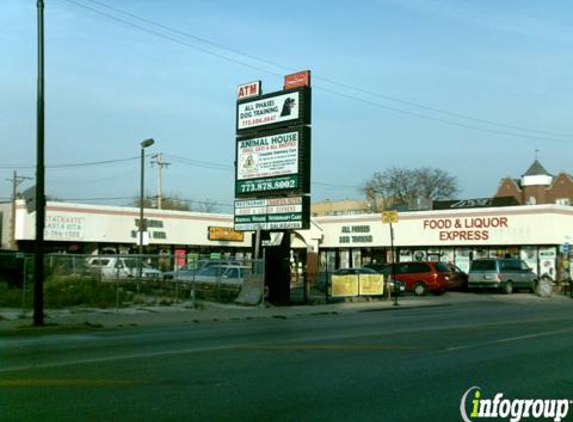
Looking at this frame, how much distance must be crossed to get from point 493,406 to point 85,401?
4695 millimetres

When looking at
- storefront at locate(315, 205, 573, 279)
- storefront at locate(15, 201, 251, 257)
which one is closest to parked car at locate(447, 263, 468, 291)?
storefront at locate(315, 205, 573, 279)

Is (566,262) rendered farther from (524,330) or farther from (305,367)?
(305,367)

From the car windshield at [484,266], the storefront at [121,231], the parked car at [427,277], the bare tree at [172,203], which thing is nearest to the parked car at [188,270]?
the parked car at [427,277]

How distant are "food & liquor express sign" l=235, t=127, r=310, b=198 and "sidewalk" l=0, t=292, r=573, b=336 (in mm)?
4810

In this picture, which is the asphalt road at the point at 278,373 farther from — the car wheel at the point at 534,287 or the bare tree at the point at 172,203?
the bare tree at the point at 172,203

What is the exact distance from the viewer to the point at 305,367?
34.5 feet

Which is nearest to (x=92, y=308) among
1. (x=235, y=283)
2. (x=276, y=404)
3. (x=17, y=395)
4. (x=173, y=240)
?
(x=235, y=283)

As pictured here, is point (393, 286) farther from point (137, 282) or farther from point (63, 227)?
point (63, 227)

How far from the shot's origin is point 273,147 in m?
27.6

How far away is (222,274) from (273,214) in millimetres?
3203

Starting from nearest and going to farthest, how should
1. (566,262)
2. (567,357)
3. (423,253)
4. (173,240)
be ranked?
(567,357) < (566,262) < (423,253) < (173,240)

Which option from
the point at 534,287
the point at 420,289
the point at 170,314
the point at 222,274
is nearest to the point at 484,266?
the point at 534,287

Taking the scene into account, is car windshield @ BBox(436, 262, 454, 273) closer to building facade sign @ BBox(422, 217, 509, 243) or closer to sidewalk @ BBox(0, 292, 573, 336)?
sidewalk @ BBox(0, 292, 573, 336)

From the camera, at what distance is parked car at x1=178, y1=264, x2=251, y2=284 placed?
27203mm
